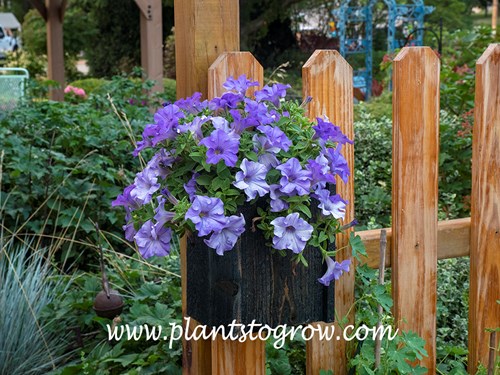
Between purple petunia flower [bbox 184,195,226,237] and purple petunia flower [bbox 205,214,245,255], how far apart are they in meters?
0.02

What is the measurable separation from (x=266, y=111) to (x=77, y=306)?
121cm

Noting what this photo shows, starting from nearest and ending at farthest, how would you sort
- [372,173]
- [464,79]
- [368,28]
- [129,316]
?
[129,316]
[372,173]
[464,79]
[368,28]

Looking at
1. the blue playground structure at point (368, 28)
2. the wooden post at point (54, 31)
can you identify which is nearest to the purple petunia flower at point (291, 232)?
the wooden post at point (54, 31)

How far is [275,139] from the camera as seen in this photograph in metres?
1.50

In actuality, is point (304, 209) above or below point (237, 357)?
above

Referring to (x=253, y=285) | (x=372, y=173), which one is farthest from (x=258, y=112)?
(x=372, y=173)

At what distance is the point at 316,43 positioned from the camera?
71.6 ft

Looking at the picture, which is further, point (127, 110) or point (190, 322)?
point (127, 110)

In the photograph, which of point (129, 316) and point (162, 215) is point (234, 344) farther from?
point (129, 316)

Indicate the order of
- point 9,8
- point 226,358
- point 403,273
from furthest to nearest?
point 9,8 < point 403,273 < point 226,358

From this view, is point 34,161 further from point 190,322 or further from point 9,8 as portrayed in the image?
point 9,8

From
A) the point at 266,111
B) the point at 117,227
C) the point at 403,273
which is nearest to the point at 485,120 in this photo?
the point at 403,273

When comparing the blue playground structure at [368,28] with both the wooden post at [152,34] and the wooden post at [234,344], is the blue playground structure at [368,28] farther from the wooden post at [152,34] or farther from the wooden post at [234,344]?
the wooden post at [234,344]

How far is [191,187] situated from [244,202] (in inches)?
4.4
